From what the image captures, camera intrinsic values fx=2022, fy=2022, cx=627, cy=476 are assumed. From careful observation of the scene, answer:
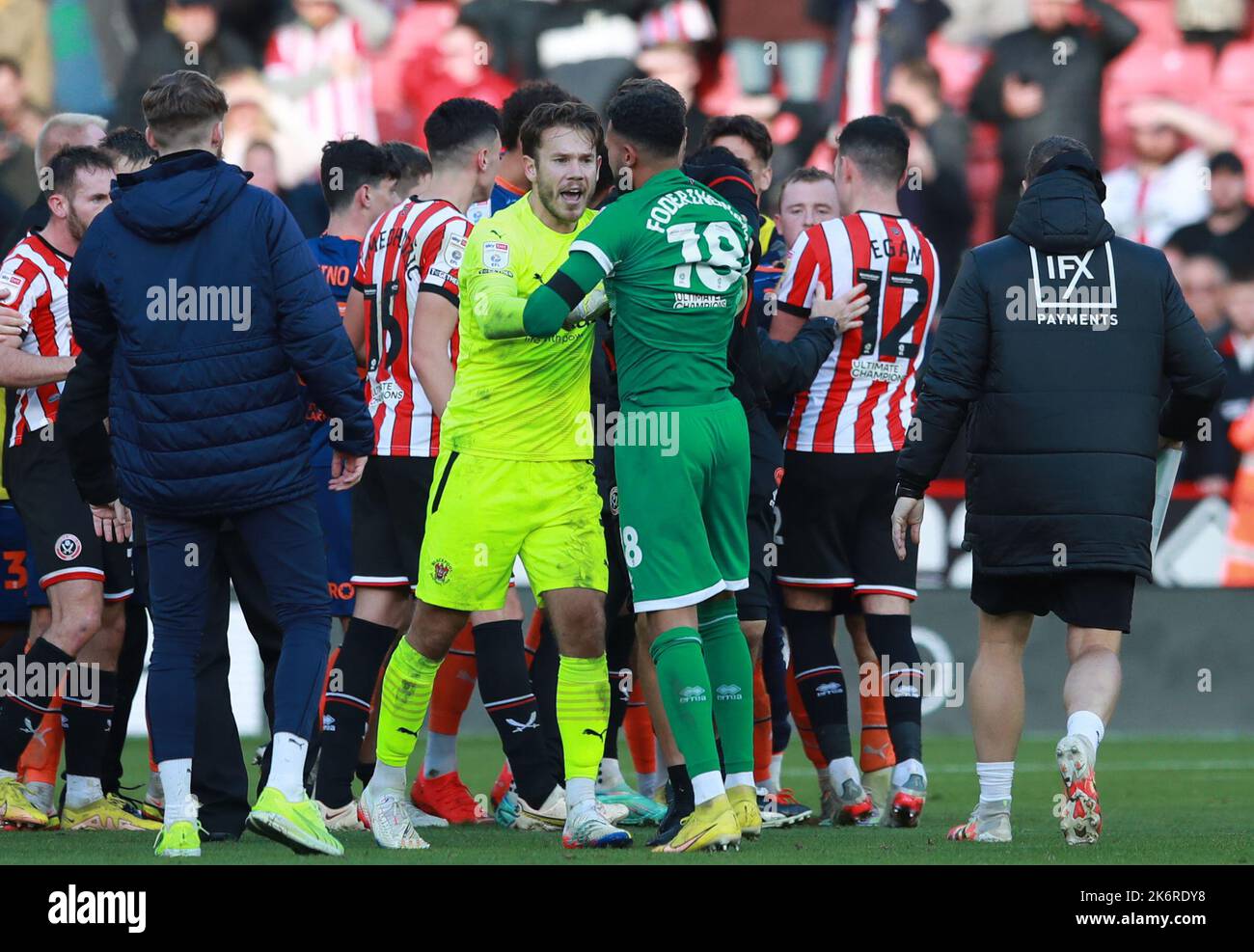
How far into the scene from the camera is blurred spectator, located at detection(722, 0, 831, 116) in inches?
543

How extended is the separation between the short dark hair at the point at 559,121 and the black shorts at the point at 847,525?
213 cm

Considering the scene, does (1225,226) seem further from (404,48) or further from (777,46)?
(404,48)

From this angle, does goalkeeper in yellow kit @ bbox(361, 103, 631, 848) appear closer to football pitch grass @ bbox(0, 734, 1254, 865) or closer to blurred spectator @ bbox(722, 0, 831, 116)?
football pitch grass @ bbox(0, 734, 1254, 865)

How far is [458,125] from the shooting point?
7.37 metres

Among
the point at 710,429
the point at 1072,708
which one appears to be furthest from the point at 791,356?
the point at 1072,708

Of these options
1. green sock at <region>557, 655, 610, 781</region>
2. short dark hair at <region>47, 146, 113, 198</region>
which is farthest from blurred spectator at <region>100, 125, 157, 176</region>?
green sock at <region>557, 655, 610, 781</region>

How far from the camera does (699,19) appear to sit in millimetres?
13891

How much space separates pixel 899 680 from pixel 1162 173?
24.3ft

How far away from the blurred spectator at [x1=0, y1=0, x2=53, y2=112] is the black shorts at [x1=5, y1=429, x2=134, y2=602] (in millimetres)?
6882

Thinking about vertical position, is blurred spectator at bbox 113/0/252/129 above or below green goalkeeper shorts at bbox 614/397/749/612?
above

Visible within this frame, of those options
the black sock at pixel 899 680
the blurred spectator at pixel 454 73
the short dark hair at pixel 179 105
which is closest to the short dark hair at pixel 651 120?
the short dark hair at pixel 179 105

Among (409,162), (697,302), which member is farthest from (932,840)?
(409,162)

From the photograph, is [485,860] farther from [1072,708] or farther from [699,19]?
[699,19]

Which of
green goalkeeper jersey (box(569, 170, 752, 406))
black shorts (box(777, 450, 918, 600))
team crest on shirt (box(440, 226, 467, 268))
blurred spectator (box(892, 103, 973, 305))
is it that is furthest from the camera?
blurred spectator (box(892, 103, 973, 305))
